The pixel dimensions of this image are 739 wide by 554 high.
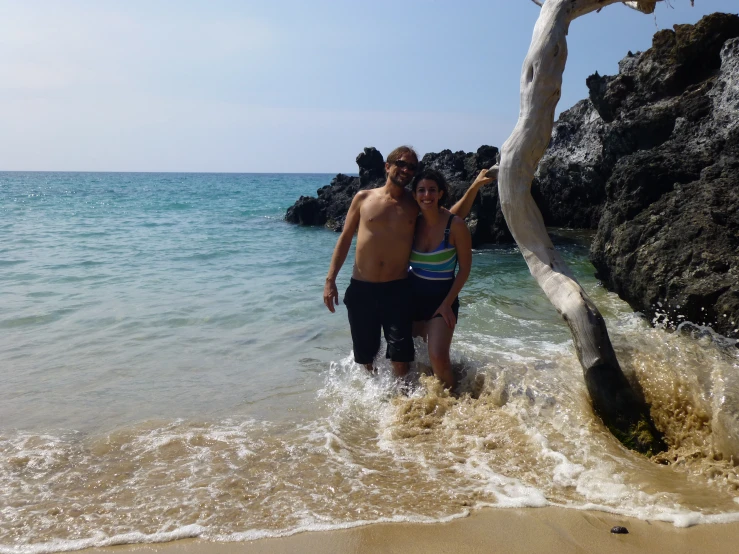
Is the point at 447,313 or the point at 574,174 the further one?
the point at 574,174

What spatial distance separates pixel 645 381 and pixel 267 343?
4195 mm

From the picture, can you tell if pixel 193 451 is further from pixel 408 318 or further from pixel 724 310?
pixel 724 310

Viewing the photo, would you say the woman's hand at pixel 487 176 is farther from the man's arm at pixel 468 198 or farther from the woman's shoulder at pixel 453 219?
the woman's shoulder at pixel 453 219

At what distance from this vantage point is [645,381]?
429cm

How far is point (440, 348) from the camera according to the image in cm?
480

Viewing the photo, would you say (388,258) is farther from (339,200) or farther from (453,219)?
(339,200)

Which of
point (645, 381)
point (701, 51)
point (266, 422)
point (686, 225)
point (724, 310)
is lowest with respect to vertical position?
point (266, 422)

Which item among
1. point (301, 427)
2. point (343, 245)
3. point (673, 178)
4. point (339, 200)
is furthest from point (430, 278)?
point (339, 200)

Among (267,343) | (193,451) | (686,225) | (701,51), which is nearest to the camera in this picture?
(193,451)

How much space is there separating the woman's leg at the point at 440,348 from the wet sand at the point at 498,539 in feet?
5.92

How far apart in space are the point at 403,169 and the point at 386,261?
72cm

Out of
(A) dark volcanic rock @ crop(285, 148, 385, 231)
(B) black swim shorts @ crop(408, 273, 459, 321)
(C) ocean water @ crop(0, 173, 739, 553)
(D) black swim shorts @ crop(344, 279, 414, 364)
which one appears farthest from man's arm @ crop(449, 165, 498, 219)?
(A) dark volcanic rock @ crop(285, 148, 385, 231)

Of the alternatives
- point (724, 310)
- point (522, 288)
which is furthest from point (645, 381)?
point (522, 288)

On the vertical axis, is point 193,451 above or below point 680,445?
below
